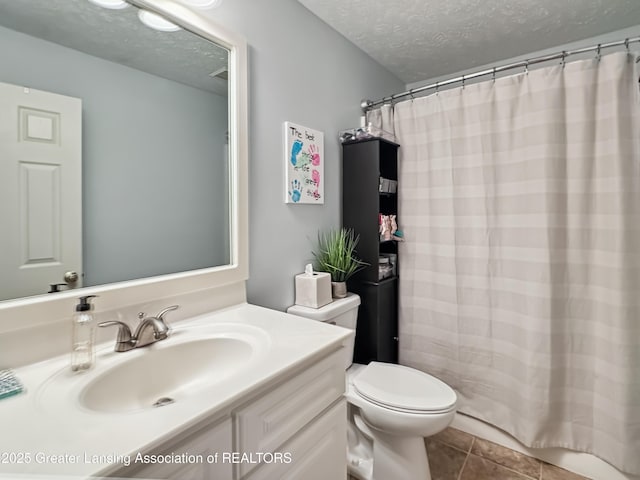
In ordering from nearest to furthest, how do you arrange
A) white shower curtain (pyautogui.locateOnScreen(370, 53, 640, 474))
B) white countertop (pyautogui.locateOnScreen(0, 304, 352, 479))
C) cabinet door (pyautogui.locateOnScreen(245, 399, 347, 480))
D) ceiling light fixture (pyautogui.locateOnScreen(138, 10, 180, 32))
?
1. white countertop (pyautogui.locateOnScreen(0, 304, 352, 479))
2. cabinet door (pyautogui.locateOnScreen(245, 399, 347, 480))
3. ceiling light fixture (pyautogui.locateOnScreen(138, 10, 180, 32))
4. white shower curtain (pyautogui.locateOnScreen(370, 53, 640, 474))

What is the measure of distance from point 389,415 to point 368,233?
2.95 feet

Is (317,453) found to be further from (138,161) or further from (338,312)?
(138,161)

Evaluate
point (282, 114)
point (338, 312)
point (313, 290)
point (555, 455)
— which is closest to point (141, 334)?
point (313, 290)

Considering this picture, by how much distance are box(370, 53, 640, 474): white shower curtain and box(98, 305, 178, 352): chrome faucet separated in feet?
4.60

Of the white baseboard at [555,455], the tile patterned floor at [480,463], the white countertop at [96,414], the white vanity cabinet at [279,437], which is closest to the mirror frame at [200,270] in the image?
the white countertop at [96,414]

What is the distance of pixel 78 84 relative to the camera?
89 centimetres

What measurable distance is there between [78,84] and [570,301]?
6.81 feet

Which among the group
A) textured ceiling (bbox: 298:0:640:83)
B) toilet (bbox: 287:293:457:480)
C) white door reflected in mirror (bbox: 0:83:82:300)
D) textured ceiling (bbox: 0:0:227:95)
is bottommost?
toilet (bbox: 287:293:457:480)

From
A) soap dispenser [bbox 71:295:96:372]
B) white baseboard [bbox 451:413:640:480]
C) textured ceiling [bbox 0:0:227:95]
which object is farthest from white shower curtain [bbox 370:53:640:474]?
soap dispenser [bbox 71:295:96:372]

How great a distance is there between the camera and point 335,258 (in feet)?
5.27

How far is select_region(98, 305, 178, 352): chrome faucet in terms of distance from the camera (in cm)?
86

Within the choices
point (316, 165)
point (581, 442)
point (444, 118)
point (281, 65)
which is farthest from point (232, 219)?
point (581, 442)

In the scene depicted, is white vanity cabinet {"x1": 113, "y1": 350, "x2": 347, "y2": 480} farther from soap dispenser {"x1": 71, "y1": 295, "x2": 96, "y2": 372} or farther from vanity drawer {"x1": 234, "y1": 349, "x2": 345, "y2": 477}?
soap dispenser {"x1": 71, "y1": 295, "x2": 96, "y2": 372}

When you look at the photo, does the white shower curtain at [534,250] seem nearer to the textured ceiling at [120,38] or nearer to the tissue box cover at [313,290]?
the tissue box cover at [313,290]
